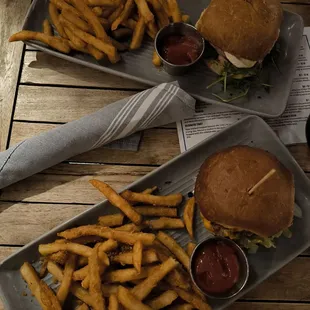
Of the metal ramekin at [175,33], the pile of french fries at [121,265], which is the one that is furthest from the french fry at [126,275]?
the metal ramekin at [175,33]

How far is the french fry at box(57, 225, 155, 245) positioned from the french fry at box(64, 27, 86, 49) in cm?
94

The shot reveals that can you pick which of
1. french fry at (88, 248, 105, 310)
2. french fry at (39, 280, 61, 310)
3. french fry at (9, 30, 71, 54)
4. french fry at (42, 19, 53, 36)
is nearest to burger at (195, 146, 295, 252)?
french fry at (88, 248, 105, 310)

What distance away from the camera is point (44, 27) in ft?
7.93

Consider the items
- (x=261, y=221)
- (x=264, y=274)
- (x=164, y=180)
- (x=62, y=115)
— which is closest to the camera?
(x=261, y=221)

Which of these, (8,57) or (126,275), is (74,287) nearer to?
(126,275)

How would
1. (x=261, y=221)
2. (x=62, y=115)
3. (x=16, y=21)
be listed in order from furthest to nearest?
(x=16, y=21)
(x=62, y=115)
(x=261, y=221)

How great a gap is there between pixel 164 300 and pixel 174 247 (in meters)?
0.23

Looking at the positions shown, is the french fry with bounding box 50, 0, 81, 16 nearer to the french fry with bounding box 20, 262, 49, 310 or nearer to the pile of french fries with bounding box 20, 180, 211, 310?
the pile of french fries with bounding box 20, 180, 211, 310

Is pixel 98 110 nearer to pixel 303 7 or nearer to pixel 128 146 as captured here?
pixel 128 146

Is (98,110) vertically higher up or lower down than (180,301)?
higher up

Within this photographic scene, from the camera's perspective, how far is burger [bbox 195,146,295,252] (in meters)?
1.81

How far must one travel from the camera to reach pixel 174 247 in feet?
6.34

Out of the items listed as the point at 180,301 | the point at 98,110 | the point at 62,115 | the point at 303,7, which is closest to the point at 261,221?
the point at 180,301

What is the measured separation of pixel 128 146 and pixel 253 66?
764 millimetres
